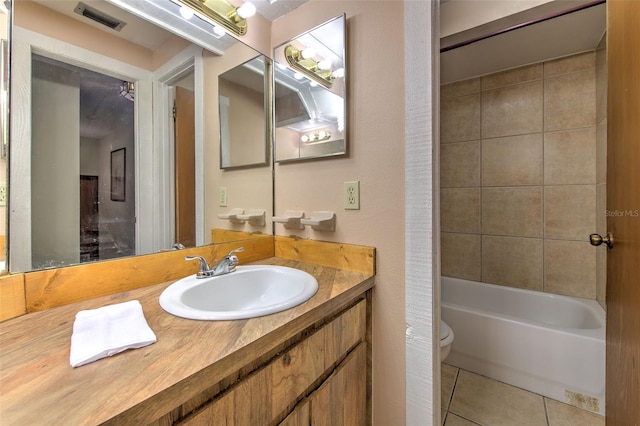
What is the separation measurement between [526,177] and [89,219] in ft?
8.63

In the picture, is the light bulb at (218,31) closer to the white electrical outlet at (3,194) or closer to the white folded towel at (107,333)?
the white electrical outlet at (3,194)

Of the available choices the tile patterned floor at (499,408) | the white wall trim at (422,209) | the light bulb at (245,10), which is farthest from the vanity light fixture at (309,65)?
the tile patterned floor at (499,408)

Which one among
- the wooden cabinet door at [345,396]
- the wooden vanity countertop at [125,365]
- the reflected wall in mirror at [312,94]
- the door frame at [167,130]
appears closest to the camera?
the wooden vanity countertop at [125,365]

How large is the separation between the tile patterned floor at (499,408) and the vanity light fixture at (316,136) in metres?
1.57

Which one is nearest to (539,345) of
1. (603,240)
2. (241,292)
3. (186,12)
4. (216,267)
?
(603,240)

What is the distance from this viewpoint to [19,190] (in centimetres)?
70

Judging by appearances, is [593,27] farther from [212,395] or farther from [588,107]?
[212,395]

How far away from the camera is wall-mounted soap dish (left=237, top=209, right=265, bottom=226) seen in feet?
4.30

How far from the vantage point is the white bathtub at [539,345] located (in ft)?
4.64

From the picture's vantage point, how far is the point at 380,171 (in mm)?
1026

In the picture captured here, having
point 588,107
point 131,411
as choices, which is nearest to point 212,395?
point 131,411

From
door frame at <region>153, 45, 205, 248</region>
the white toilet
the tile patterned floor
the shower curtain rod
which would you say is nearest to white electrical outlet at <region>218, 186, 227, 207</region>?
door frame at <region>153, 45, 205, 248</region>

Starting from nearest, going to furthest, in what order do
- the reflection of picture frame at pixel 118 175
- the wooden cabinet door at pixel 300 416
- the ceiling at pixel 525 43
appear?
1. the wooden cabinet door at pixel 300 416
2. the reflection of picture frame at pixel 118 175
3. the ceiling at pixel 525 43

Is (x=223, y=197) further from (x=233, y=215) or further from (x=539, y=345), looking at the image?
(x=539, y=345)
